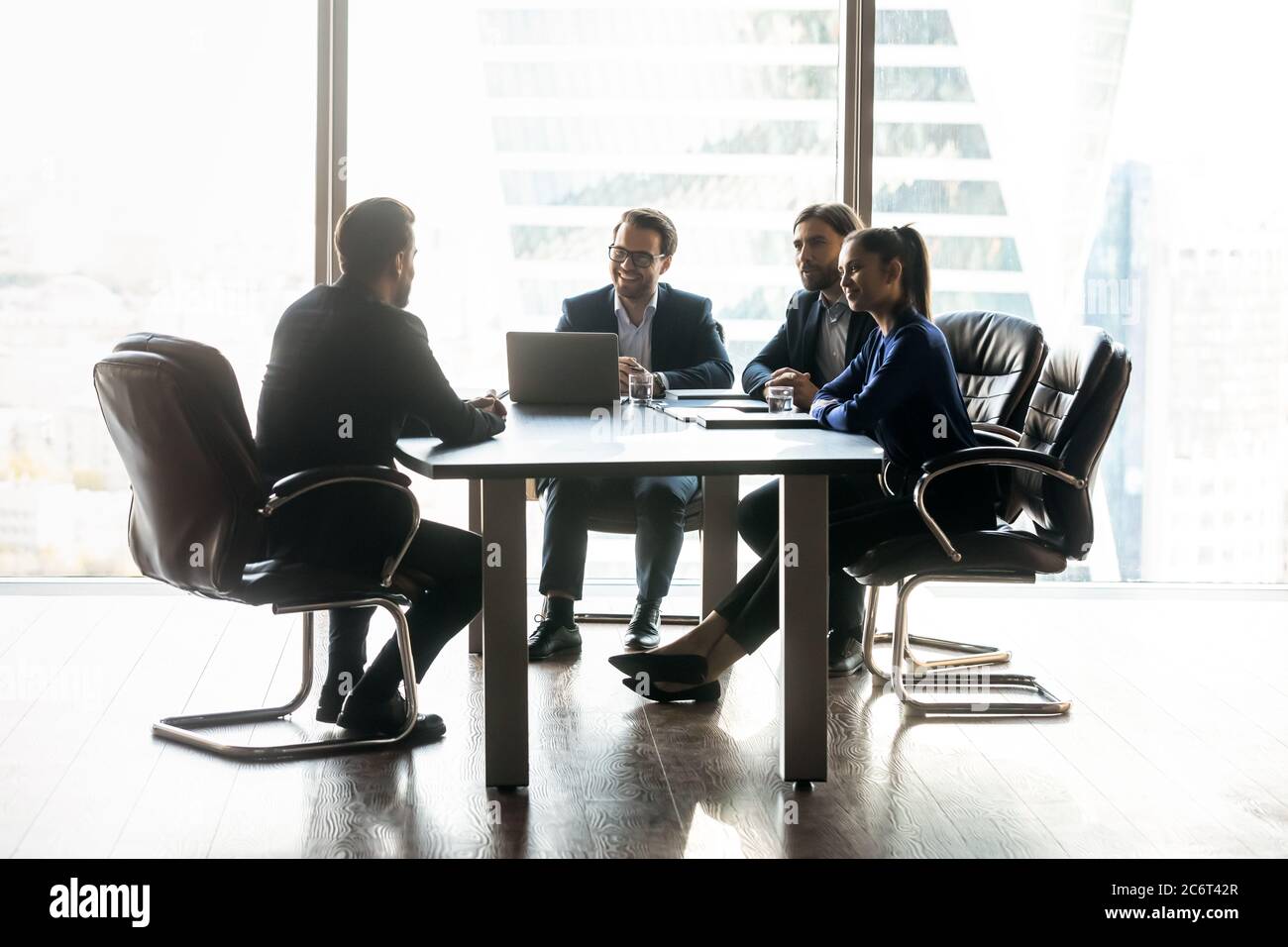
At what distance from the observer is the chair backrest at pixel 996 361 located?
3.91 meters

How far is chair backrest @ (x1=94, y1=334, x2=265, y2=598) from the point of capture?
114 inches

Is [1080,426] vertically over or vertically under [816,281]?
under

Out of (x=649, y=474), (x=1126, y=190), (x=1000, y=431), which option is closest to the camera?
(x=649, y=474)

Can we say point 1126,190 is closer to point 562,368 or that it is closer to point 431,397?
point 562,368

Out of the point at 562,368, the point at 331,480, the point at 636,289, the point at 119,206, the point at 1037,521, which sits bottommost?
the point at 1037,521

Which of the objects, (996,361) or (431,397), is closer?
(431,397)

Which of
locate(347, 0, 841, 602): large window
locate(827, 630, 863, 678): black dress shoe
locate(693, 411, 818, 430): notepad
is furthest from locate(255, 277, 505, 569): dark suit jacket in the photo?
locate(347, 0, 841, 602): large window

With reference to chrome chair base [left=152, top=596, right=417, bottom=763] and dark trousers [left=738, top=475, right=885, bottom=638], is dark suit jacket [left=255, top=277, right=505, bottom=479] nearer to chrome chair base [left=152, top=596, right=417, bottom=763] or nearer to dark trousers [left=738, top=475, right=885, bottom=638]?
chrome chair base [left=152, top=596, right=417, bottom=763]

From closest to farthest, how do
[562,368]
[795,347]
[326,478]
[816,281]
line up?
1. [326,478]
2. [562,368]
3. [816,281]
4. [795,347]

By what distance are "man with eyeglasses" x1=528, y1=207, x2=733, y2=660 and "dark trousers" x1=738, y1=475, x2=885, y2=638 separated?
0.27 metres

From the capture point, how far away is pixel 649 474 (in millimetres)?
2777

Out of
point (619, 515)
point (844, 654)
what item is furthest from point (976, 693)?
point (619, 515)

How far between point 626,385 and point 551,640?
838 millimetres
